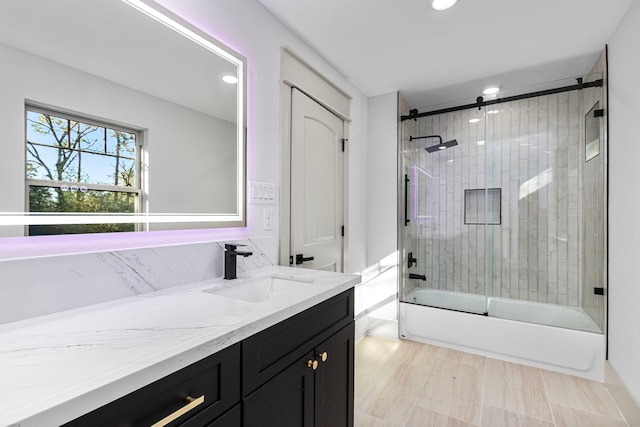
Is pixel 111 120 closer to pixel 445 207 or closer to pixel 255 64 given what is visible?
pixel 255 64

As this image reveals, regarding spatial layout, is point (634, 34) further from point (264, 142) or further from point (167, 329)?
point (167, 329)

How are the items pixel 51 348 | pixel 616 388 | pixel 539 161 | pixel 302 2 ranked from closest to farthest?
1. pixel 51 348
2. pixel 302 2
3. pixel 616 388
4. pixel 539 161

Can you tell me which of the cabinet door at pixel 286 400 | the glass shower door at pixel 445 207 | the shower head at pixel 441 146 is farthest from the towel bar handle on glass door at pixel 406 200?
the cabinet door at pixel 286 400

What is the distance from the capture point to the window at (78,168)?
88 centimetres

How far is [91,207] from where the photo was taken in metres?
1.00

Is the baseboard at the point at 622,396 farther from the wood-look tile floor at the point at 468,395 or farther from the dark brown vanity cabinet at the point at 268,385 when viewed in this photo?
the dark brown vanity cabinet at the point at 268,385

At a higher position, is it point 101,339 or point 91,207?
point 91,207

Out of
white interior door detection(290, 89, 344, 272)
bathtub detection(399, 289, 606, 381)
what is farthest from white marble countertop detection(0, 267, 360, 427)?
bathtub detection(399, 289, 606, 381)

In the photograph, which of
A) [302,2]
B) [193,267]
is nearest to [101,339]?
[193,267]

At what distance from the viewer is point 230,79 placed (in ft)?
4.93

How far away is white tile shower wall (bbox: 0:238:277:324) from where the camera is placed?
2.72 feet

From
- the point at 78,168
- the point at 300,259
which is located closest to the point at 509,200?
the point at 300,259

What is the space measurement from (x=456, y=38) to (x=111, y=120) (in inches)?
83.4

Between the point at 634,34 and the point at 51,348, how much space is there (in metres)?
2.93
